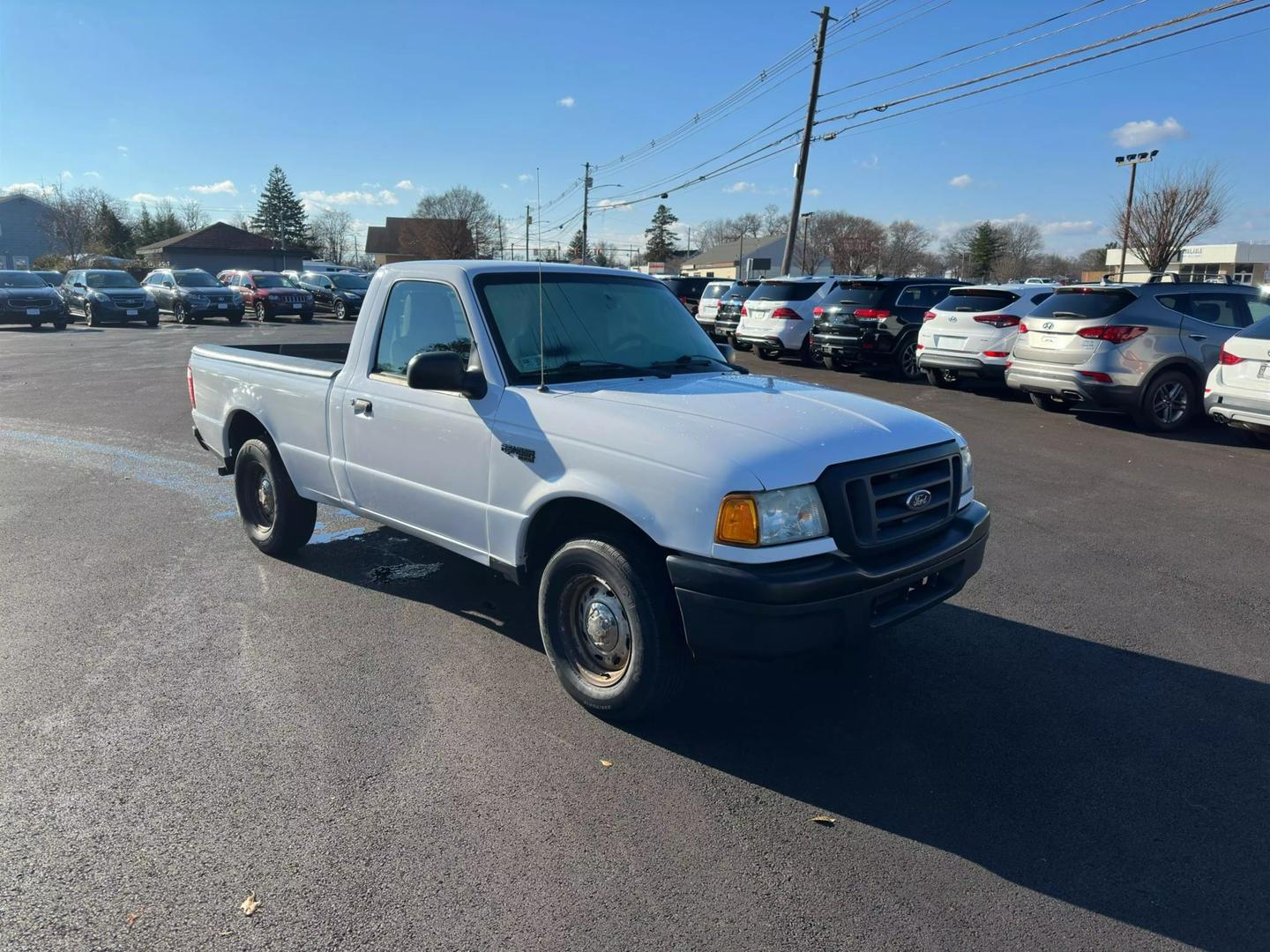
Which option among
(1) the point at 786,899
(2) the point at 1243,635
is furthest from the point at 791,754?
(2) the point at 1243,635

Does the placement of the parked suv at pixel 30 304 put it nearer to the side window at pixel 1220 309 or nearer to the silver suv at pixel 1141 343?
the silver suv at pixel 1141 343

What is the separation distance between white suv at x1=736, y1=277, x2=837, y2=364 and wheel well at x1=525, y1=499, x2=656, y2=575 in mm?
14092

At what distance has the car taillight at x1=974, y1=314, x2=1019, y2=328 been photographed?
1318 centimetres

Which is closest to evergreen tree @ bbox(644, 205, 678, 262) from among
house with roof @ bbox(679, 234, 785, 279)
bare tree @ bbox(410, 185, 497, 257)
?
house with roof @ bbox(679, 234, 785, 279)

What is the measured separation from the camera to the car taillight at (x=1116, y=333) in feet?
34.4

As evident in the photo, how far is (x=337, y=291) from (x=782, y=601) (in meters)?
33.2

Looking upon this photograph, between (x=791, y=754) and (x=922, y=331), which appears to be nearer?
(x=791, y=754)

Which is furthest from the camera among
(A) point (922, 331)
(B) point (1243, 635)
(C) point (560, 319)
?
(A) point (922, 331)

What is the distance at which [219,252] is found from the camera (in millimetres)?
70500

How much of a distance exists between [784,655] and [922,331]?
39.5 feet

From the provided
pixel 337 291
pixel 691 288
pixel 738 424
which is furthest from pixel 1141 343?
pixel 337 291

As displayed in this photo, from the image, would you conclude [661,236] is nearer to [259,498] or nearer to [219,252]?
[219,252]

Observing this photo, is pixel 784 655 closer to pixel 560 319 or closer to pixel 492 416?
pixel 492 416

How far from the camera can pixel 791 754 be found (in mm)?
3609
